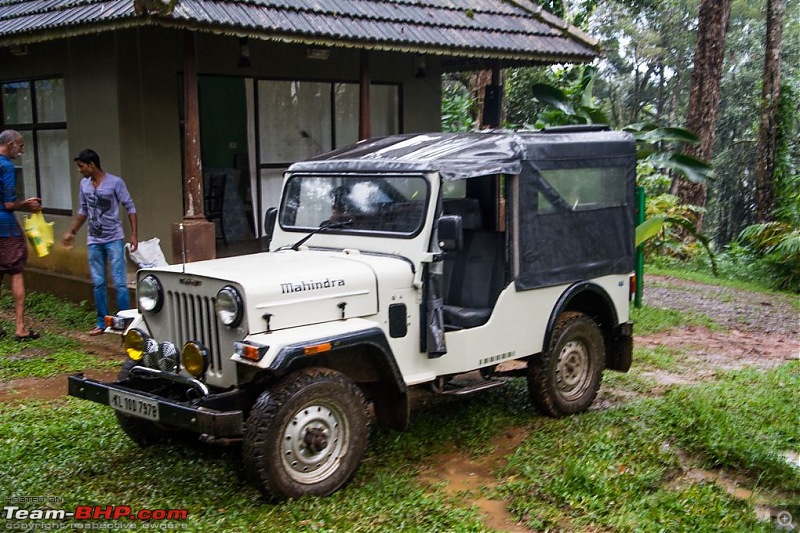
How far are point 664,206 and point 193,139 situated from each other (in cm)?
985

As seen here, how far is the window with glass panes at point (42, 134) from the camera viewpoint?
1055 cm

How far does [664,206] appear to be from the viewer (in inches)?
619

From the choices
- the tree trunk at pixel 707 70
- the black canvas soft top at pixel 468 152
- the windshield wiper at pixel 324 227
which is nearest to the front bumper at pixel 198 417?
the windshield wiper at pixel 324 227

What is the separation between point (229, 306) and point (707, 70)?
46.8 feet

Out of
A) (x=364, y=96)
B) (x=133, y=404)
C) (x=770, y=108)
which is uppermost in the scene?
(x=770, y=108)

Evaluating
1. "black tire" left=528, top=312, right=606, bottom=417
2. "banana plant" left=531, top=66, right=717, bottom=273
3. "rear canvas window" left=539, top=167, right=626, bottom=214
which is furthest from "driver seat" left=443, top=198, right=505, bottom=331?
"banana plant" left=531, top=66, right=717, bottom=273

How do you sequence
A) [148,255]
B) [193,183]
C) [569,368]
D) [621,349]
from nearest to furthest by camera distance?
[569,368] → [621,349] → [193,183] → [148,255]

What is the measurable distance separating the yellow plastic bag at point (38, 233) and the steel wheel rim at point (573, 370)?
17.9ft

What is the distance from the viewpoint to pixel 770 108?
16.7 meters

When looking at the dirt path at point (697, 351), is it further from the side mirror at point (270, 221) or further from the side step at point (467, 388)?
the side mirror at point (270, 221)

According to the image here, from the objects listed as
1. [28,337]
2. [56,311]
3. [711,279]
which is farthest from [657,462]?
[711,279]

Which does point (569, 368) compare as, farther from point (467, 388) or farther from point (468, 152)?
point (468, 152)

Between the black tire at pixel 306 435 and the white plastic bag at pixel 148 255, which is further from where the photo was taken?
the white plastic bag at pixel 148 255

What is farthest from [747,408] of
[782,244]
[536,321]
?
[782,244]
